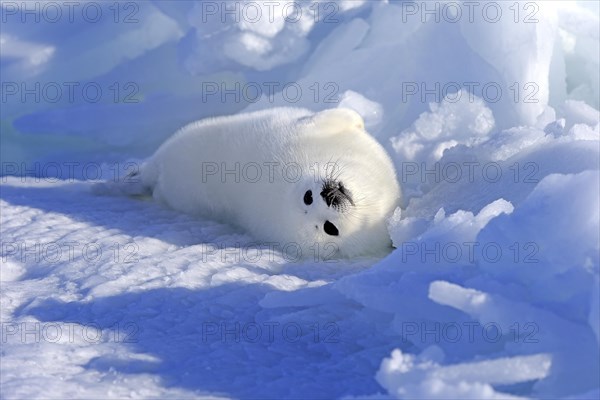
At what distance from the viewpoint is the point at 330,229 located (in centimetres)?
395

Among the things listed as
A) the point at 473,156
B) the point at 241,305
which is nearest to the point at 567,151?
the point at 473,156

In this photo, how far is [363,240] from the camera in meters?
3.96

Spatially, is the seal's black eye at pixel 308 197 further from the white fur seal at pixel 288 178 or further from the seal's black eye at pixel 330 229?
the seal's black eye at pixel 330 229

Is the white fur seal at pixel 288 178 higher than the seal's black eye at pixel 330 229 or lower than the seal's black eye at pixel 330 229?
higher

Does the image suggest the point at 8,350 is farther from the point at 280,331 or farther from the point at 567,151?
the point at 567,151

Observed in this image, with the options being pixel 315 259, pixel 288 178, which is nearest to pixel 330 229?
pixel 315 259

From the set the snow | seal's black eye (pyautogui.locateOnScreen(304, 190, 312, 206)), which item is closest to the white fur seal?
seal's black eye (pyautogui.locateOnScreen(304, 190, 312, 206))

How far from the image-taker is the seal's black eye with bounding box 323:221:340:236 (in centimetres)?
394

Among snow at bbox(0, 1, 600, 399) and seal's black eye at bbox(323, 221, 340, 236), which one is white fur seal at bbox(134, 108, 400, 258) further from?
snow at bbox(0, 1, 600, 399)

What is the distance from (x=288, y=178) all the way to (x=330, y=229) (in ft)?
1.13

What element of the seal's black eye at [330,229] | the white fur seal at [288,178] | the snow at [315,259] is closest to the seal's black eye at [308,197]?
the white fur seal at [288,178]

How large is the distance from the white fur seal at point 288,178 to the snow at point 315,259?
0.38 feet

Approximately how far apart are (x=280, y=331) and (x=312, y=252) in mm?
1287

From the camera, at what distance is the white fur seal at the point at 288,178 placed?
3.96 m
